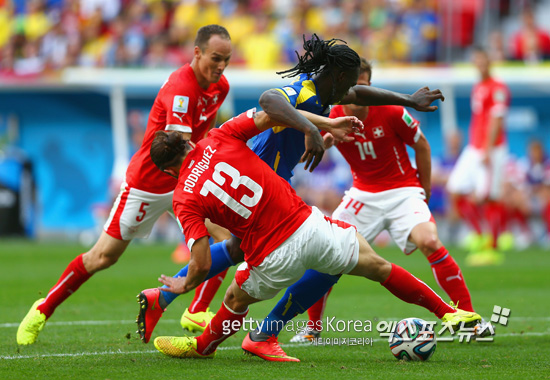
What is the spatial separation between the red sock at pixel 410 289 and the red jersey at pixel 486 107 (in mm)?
7681

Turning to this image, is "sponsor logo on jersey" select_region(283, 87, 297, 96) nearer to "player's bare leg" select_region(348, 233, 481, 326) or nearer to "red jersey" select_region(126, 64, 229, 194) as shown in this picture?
"player's bare leg" select_region(348, 233, 481, 326)

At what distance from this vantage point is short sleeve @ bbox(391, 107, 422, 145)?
672 centimetres

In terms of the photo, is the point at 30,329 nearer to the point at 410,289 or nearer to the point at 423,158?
the point at 410,289

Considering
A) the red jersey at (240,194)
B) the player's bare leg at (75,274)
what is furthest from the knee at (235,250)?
the player's bare leg at (75,274)

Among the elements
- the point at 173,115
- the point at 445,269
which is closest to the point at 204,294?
the point at 173,115

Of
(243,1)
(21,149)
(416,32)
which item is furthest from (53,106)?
(416,32)

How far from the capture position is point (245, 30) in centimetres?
2158

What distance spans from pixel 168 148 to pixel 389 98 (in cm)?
180

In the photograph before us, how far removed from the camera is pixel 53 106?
2228cm

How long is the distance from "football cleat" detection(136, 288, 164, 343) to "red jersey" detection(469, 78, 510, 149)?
27.1ft

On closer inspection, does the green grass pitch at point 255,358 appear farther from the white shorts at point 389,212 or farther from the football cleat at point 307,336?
the white shorts at point 389,212

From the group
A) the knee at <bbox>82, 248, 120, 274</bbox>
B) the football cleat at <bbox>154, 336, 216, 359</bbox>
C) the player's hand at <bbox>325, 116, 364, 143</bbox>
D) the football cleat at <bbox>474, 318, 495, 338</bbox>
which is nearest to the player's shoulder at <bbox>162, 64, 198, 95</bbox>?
the knee at <bbox>82, 248, 120, 274</bbox>

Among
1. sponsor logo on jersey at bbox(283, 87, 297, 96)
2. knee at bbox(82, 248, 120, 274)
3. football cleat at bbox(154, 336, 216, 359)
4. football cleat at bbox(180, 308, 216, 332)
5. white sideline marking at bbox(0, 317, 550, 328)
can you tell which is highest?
sponsor logo on jersey at bbox(283, 87, 297, 96)

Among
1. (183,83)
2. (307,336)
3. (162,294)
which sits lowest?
(307,336)
